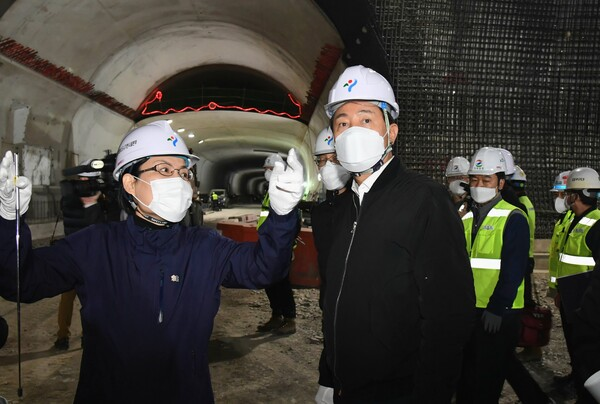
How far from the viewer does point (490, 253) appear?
10.1 feet

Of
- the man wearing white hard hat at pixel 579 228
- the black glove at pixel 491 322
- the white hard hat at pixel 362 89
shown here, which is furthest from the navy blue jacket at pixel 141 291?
the man wearing white hard hat at pixel 579 228

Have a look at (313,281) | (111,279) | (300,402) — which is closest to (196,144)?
(313,281)

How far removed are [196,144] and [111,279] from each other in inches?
862

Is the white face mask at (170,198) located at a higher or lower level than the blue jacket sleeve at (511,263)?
higher

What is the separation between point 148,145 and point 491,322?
2.27m

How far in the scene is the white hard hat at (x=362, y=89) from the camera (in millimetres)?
2105

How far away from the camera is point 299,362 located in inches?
177

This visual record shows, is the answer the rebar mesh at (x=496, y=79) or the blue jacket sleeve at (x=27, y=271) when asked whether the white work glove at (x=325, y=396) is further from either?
the rebar mesh at (x=496, y=79)


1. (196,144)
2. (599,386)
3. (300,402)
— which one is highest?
(196,144)

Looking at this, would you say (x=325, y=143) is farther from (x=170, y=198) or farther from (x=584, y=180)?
(x=584, y=180)

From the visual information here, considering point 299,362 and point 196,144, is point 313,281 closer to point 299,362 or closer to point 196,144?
point 299,362

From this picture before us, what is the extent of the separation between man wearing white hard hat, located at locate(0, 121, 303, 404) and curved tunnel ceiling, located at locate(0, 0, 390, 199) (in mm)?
5558

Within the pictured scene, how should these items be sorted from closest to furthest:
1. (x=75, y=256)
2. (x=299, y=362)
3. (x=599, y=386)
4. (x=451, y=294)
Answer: (x=599, y=386) → (x=451, y=294) → (x=75, y=256) → (x=299, y=362)

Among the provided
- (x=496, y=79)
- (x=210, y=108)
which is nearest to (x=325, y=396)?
(x=496, y=79)
